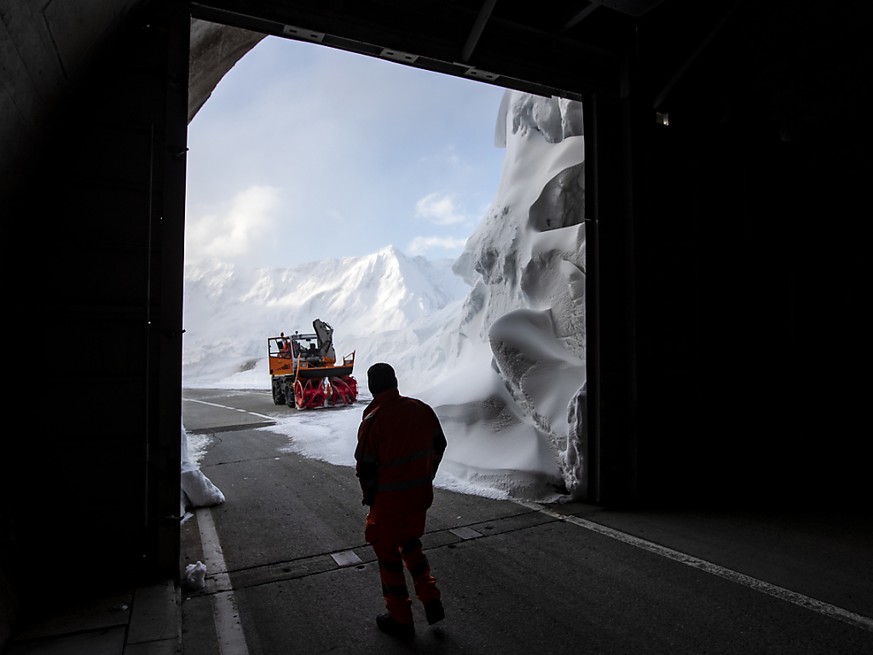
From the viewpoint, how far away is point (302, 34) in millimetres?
4895

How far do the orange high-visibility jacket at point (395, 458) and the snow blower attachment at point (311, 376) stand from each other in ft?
47.5

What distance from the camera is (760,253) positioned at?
6.60m

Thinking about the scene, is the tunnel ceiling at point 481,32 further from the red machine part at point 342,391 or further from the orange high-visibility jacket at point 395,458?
the red machine part at point 342,391

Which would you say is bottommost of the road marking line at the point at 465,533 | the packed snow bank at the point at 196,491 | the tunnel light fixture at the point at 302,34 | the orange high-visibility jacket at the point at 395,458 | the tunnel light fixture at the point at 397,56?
the road marking line at the point at 465,533

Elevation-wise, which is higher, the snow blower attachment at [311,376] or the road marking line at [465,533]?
the snow blower attachment at [311,376]

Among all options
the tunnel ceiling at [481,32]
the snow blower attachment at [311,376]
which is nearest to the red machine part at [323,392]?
the snow blower attachment at [311,376]

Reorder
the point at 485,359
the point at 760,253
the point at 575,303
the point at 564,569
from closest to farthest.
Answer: the point at 564,569 < the point at 760,253 < the point at 575,303 < the point at 485,359

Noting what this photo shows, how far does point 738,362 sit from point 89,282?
687 centimetres

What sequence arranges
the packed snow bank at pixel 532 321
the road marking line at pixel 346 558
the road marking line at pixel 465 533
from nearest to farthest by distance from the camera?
the road marking line at pixel 346 558, the road marking line at pixel 465 533, the packed snow bank at pixel 532 321

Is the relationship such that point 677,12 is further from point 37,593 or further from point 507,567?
point 37,593

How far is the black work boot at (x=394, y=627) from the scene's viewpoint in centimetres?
327

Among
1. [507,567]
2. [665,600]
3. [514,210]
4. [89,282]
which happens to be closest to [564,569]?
[507,567]

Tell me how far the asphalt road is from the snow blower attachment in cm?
1114

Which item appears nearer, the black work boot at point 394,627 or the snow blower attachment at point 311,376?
the black work boot at point 394,627
